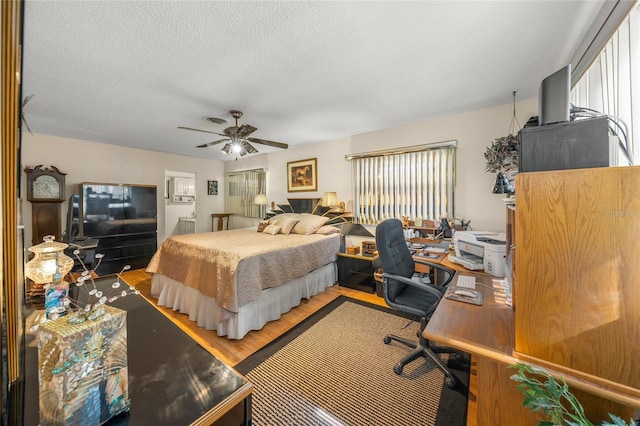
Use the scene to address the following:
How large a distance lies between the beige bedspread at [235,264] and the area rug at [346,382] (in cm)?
58

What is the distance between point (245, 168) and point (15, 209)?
18.1 ft

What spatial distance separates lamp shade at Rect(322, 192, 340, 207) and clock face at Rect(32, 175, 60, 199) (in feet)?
13.8

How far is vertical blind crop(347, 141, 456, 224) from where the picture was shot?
3143mm

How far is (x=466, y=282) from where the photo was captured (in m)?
1.77

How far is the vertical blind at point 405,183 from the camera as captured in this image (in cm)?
314

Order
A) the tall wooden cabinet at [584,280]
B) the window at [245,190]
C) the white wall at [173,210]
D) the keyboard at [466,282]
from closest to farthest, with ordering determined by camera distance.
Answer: the tall wooden cabinet at [584,280], the keyboard at [466,282], the white wall at [173,210], the window at [245,190]

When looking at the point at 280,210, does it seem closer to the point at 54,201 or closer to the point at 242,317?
Answer: the point at 242,317

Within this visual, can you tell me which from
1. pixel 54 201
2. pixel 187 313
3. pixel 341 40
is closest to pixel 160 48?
pixel 341 40

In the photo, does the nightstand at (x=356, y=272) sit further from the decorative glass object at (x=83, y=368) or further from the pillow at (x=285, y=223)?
the decorative glass object at (x=83, y=368)

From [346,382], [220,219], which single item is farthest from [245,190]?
[346,382]

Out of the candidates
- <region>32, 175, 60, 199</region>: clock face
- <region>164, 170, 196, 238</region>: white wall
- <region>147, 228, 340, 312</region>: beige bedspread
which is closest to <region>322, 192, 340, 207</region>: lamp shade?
<region>147, 228, 340, 312</region>: beige bedspread

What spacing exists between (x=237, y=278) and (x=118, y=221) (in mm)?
3517

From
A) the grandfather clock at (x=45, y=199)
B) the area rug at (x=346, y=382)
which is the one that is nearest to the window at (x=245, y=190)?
the grandfather clock at (x=45, y=199)

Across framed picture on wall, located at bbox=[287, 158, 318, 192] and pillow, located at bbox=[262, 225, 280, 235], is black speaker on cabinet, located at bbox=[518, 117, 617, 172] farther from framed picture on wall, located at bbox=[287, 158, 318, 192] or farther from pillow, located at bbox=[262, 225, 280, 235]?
framed picture on wall, located at bbox=[287, 158, 318, 192]
